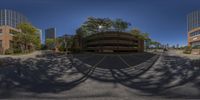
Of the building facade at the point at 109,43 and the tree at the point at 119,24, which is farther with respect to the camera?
the tree at the point at 119,24

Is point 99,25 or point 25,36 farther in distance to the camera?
point 25,36

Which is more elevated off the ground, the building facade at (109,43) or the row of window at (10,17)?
the row of window at (10,17)

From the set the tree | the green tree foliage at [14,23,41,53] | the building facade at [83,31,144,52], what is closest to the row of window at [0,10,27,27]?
the green tree foliage at [14,23,41,53]

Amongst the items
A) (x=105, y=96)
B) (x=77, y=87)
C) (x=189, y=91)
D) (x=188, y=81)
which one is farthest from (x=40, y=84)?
(x=188, y=81)

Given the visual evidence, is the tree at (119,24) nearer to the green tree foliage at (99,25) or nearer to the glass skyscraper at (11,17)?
the green tree foliage at (99,25)

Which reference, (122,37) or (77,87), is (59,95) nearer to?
(77,87)

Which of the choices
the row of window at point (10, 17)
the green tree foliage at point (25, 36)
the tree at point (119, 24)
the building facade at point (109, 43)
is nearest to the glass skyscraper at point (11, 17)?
the row of window at point (10, 17)

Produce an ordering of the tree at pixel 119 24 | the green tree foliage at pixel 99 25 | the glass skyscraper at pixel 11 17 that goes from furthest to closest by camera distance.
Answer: the tree at pixel 119 24
the green tree foliage at pixel 99 25
the glass skyscraper at pixel 11 17

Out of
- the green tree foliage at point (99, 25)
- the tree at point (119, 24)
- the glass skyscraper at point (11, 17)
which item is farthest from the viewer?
the tree at point (119, 24)

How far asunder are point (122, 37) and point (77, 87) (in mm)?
19192

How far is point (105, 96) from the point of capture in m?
4.56

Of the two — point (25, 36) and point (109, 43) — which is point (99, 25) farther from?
point (25, 36)

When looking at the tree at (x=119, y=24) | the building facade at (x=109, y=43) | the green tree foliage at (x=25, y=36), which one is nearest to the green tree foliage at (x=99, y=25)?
the tree at (x=119, y=24)

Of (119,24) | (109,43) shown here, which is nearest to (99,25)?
(119,24)
